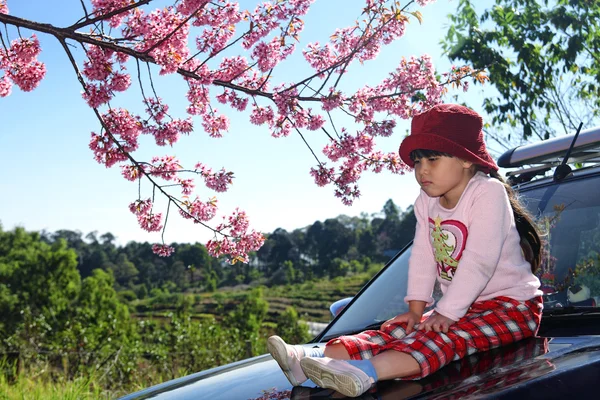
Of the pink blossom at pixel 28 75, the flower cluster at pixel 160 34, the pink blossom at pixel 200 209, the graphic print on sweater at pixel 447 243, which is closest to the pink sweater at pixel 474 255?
the graphic print on sweater at pixel 447 243

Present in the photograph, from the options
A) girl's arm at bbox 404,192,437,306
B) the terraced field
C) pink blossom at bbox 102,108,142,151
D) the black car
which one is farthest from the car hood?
the terraced field

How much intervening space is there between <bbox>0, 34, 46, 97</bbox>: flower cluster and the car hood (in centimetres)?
380

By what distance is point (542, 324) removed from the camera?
230 centimetres

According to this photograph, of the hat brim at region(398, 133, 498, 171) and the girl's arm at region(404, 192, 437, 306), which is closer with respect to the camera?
the hat brim at region(398, 133, 498, 171)

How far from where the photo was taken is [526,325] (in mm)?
2160

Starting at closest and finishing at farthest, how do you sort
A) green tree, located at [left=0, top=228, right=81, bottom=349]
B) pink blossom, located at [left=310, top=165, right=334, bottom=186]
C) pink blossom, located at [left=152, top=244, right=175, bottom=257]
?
pink blossom, located at [left=152, top=244, right=175, bottom=257], pink blossom, located at [left=310, top=165, right=334, bottom=186], green tree, located at [left=0, top=228, right=81, bottom=349]

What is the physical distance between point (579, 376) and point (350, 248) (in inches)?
5023

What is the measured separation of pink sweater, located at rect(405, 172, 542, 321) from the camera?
87.5 inches

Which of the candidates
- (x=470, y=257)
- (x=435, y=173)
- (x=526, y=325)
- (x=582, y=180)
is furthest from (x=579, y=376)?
(x=582, y=180)

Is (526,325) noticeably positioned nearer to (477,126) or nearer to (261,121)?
(477,126)

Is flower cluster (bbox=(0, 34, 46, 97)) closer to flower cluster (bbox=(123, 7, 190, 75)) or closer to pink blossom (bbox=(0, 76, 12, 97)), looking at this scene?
pink blossom (bbox=(0, 76, 12, 97))

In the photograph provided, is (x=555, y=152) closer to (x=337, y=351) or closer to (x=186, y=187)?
(x=337, y=351)

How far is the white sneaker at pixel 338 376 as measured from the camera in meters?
1.79

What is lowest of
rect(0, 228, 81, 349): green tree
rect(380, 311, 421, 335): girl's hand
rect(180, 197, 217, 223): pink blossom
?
rect(380, 311, 421, 335): girl's hand
